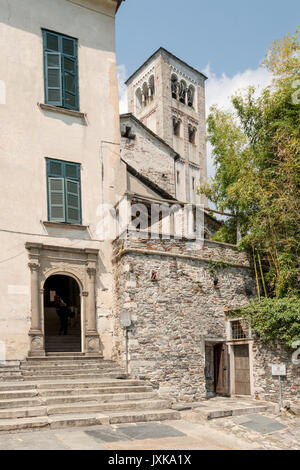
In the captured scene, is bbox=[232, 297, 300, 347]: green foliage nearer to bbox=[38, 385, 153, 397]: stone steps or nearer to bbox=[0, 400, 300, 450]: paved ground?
bbox=[0, 400, 300, 450]: paved ground

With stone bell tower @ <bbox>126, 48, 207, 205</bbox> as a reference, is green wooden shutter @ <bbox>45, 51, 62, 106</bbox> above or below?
below

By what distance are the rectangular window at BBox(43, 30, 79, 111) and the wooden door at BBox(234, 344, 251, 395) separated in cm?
802

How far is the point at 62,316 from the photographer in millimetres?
13766

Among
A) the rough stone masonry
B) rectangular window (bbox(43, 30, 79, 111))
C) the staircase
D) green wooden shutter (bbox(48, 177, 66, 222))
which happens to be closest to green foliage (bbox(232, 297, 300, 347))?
the rough stone masonry

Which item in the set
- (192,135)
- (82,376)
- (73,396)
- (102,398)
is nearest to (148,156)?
(82,376)

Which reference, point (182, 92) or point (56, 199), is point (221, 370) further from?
point (182, 92)

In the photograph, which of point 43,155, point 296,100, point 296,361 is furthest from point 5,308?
point 296,100

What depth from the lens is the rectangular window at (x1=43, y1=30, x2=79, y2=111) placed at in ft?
42.5

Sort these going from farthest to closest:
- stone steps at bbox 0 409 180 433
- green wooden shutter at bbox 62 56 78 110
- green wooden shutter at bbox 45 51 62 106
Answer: green wooden shutter at bbox 62 56 78 110 → green wooden shutter at bbox 45 51 62 106 → stone steps at bbox 0 409 180 433

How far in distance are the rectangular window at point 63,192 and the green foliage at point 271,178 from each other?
4.77m

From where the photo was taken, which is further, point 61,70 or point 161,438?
point 61,70

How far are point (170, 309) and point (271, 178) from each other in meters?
5.15

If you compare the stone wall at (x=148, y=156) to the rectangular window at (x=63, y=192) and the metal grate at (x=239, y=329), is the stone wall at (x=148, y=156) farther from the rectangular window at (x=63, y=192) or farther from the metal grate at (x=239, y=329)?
the metal grate at (x=239, y=329)

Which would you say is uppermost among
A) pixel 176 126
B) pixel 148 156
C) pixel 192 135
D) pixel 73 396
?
pixel 176 126
